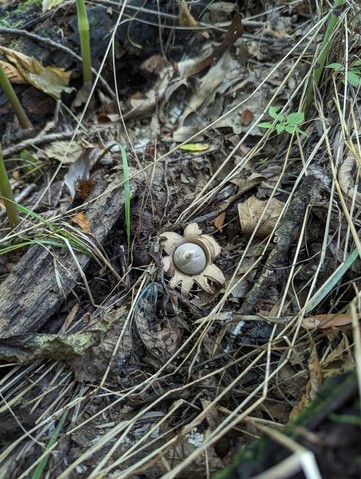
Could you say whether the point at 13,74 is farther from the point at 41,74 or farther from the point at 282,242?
the point at 282,242

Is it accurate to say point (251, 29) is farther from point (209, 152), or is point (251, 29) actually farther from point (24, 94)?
point (24, 94)

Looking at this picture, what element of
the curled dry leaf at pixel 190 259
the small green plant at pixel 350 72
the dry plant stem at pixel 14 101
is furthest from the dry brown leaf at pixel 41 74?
the small green plant at pixel 350 72

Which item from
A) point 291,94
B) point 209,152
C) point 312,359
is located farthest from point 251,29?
point 312,359


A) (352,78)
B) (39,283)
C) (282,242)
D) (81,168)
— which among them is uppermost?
(352,78)

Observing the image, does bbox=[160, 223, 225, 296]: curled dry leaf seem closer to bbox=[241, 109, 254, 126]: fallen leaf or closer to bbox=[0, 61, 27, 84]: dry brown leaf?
bbox=[241, 109, 254, 126]: fallen leaf

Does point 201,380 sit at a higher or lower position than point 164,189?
lower

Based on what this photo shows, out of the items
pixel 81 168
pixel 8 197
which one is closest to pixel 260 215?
pixel 81 168

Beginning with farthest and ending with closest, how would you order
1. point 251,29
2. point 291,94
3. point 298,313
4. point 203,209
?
point 251,29 < point 291,94 < point 203,209 < point 298,313
